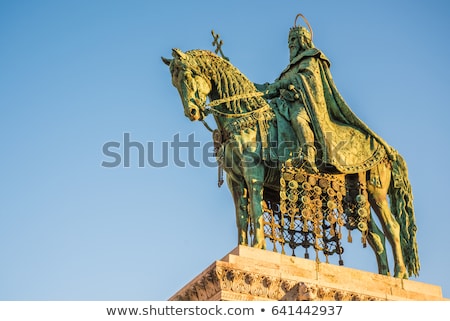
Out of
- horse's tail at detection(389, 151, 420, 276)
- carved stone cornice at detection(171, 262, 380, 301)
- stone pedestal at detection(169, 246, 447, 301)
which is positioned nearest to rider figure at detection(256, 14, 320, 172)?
horse's tail at detection(389, 151, 420, 276)

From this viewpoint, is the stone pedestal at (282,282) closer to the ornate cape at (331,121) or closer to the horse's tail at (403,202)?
the horse's tail at (403,202)

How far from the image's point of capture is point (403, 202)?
23.7 meters

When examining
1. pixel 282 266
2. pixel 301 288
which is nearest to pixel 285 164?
pixel 282 266

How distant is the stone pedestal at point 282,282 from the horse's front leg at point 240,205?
5.93 ft

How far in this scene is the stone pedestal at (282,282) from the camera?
20.1 metres

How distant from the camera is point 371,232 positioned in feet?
76.2

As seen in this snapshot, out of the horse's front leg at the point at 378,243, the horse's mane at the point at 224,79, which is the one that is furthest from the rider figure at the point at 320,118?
the horse's front leg at the point at 378,243

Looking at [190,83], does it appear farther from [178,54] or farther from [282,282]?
[282,282]

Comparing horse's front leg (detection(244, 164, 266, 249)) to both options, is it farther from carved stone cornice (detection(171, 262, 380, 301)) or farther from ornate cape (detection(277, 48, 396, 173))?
ornate cape (detection(277, 48, 396, 173))

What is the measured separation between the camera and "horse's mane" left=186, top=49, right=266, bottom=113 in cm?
2297

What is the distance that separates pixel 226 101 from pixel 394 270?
525cm

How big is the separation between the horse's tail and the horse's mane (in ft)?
11.4

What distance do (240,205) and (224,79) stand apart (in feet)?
9.29

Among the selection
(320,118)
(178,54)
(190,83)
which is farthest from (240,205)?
(178,54)
